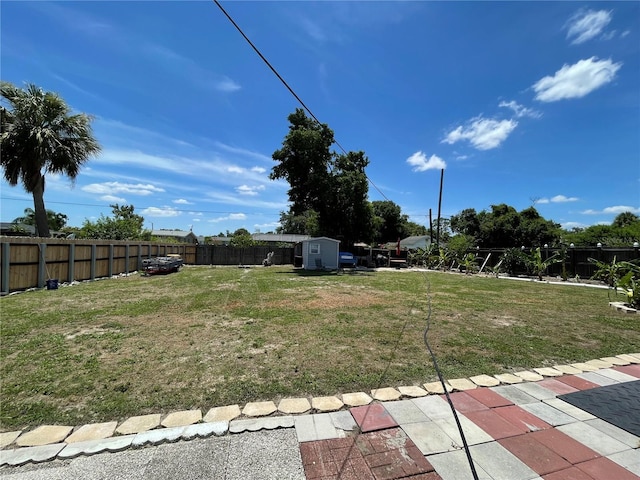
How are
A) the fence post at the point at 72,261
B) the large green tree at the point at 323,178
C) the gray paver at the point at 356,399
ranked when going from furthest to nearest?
the large green tree at the point at 323,178, the fence post at the point at 72,261, the gray paver at the point at 356,399

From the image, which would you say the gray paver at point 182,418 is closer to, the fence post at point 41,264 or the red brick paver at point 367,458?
the red brick paver at point 367,458

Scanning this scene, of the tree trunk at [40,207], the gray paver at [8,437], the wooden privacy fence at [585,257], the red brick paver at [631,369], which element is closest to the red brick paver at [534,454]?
the red brick paver at [631,369]

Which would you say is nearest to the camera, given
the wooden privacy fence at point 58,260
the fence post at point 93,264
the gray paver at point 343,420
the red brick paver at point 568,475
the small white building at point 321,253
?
the red brick paver at point 568,475

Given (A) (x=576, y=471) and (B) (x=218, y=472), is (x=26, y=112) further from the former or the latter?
(A) (x=576, y=471)

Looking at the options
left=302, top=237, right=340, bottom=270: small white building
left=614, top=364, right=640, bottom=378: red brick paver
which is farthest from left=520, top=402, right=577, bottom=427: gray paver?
left=302, top=237, right=340, bottom=270: small white building

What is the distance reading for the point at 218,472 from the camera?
5.85 feet

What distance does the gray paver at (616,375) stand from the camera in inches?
121

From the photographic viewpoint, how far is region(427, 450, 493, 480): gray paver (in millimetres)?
1752

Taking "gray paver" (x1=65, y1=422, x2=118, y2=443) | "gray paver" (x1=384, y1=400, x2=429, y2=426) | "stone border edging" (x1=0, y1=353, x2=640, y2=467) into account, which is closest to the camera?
"stone border edging" (x1=0, y1=353, x2=640, y2=467)

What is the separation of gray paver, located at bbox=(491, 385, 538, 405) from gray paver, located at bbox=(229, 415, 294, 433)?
79.5 inches

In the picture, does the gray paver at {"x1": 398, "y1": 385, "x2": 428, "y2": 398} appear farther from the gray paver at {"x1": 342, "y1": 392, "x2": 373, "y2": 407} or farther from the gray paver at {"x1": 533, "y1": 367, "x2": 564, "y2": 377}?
the gray paver at {"x1": 533, "y1": 367, "x2": 564, "y2": 377}

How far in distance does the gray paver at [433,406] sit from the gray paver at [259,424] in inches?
44.7

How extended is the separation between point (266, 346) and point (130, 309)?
404cm

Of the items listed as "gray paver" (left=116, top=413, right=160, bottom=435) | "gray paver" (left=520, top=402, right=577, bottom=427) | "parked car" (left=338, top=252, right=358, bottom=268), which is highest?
"parked car" (left=338, top=252, right=358, bottom=268)
